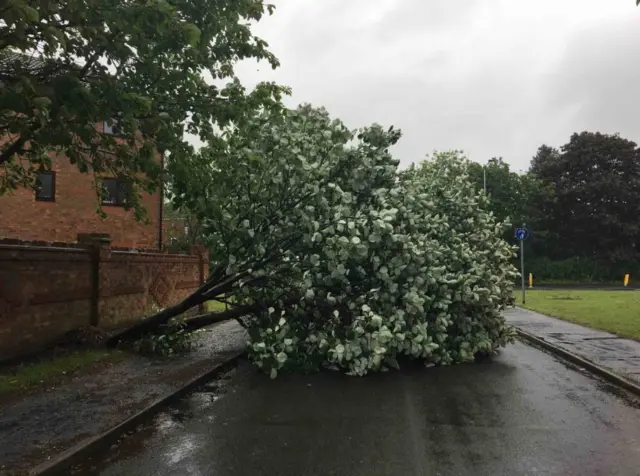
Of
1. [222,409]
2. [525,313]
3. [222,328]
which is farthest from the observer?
[525,313]

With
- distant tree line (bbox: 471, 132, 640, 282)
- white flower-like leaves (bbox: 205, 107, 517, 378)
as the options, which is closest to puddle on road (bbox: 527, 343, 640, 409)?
white flower-like leaves (bbox: 205, 107, 517, 378)

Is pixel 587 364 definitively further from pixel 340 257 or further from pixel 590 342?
pixel 340 257

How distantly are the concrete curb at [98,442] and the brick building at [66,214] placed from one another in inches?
718

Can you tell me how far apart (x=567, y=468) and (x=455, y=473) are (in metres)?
0.98

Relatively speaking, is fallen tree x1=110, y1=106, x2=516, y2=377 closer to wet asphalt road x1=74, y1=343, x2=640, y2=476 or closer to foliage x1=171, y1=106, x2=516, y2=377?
foliage x1=171, y1=106, x2=516, y2=377

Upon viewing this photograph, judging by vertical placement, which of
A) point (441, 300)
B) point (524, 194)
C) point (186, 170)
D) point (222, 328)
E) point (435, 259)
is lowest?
point (222, 328)

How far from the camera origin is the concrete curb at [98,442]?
460 centimetres

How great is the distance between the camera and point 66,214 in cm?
2569

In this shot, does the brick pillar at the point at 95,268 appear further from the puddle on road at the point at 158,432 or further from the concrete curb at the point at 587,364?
the concrete curb at the point at 587,364

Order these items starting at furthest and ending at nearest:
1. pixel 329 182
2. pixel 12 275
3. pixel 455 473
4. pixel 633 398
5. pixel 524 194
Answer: pixel 524 194
pixel 329 182
pixel 12 275
pixel 633 398
pixel 455 473

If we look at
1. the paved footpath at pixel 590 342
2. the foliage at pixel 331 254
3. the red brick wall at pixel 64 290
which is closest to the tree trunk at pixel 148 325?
the foliage at pixel 331 254

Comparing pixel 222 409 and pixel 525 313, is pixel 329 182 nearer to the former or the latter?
pixel 222 409

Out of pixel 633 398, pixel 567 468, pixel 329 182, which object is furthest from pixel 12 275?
pixel 633 398

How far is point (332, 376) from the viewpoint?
30.0 ft
